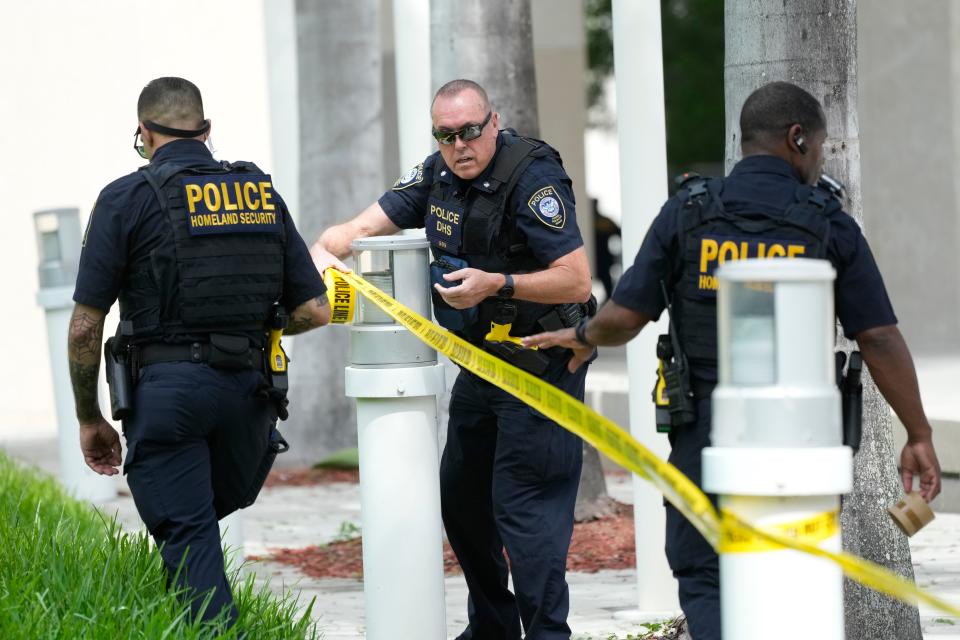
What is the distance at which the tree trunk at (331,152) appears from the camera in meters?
11.0

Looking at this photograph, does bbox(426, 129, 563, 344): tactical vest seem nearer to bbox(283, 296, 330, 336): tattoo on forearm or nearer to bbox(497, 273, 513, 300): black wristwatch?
bbox(497, 273, 513, 300): black wristwatch

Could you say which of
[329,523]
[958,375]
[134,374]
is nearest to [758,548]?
[134,374]

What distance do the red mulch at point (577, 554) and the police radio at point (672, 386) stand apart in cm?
326

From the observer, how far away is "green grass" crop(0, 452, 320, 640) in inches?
181

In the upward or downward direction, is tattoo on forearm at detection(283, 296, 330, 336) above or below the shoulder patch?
below

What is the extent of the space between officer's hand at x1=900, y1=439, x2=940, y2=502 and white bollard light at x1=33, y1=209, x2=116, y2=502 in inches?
259

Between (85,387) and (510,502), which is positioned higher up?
(85,387)

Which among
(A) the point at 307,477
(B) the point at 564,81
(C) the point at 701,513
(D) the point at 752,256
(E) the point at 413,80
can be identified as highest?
(B) the point at 564,81

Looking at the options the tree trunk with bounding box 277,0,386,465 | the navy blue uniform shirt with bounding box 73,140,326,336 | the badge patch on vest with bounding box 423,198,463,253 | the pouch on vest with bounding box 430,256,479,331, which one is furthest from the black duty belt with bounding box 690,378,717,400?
the tree trunk with bounding box 277,0,386,465

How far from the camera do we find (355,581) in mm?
7355

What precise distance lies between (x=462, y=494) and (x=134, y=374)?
1.20 meters

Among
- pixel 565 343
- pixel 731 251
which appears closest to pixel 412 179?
pixel 565 343

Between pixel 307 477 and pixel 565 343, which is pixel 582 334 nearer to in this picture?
pixel 565 343

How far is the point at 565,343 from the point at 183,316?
1176mm
